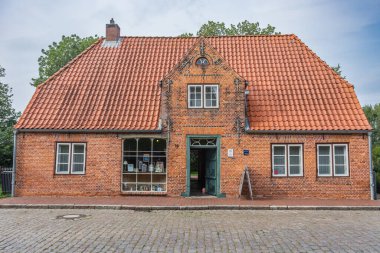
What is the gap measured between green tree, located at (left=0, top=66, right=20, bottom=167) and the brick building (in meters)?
10.1

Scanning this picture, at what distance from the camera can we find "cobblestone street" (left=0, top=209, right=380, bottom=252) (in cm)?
827

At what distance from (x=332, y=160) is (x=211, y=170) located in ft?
18.0

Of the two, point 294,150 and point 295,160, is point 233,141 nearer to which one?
point 294,150

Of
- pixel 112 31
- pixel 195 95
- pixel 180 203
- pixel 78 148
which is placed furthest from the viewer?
pixel 112 31

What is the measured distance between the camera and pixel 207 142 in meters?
18.1

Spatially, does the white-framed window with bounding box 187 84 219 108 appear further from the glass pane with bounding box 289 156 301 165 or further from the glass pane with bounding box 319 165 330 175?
the glass pane with bounding box 319 165 330 175

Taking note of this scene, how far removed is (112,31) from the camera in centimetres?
2341

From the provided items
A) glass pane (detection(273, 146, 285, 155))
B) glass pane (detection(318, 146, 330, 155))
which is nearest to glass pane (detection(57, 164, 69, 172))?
glass pane (detection(273, 146, 285, 155))

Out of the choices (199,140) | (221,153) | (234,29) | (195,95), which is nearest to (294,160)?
(221,153)

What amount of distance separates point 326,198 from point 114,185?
9475 millimetres

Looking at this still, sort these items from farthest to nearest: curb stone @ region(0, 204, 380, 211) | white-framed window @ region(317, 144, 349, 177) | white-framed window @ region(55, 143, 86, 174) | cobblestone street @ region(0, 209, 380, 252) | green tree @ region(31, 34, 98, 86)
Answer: green tree @ region(31, 34, 98, 86)
white-framed window @ region(55, 143, 86, 174)
white-framed window @ region(317, 144, 349, 177)
curb stone @ region(0, 204, 380, 211)
cobblestone street @ region(0, 209, 380, 252)

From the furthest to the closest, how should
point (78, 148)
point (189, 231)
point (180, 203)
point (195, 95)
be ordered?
1. point (195, 95)
2. point (78, 148)
3. point (180, 203)
4. point (189, 231)

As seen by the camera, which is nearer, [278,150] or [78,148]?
[278,150]

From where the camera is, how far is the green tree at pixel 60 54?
3541 centimetres
